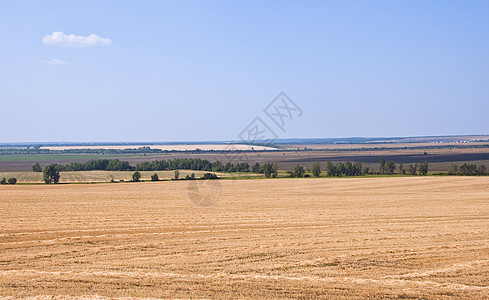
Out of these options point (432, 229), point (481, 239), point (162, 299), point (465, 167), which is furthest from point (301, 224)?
point (465, 167)

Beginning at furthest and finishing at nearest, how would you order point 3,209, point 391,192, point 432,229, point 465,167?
point 465,167
point 391,192
point 3,209
point 432,229

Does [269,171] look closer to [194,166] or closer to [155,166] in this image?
[194,166]

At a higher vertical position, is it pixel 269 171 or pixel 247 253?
pixel 247 253

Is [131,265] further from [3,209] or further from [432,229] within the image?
[3,209]

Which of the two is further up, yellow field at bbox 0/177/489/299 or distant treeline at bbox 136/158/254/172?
yellow field at bbox 0/177/489/299

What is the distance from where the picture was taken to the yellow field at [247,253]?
41.1 ft

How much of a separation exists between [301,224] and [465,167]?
66039 mm

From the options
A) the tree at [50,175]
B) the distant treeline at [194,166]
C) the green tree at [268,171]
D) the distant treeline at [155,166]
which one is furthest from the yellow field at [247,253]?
the distant treeline at [155,166]

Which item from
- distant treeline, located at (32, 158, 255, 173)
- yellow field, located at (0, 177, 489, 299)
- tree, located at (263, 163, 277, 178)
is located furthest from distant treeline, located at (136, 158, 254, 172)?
yellow field, located at (0, 177, 489, 299)

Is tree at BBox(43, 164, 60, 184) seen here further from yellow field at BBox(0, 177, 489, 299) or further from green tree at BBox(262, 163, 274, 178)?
yellow field at BBox(0, 177, 489, 299)

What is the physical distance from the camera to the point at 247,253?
1681 cm

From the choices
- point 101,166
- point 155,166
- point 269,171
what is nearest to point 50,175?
point 155,166

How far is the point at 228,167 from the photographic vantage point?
9750cm

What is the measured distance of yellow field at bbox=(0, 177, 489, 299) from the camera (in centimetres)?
1253
